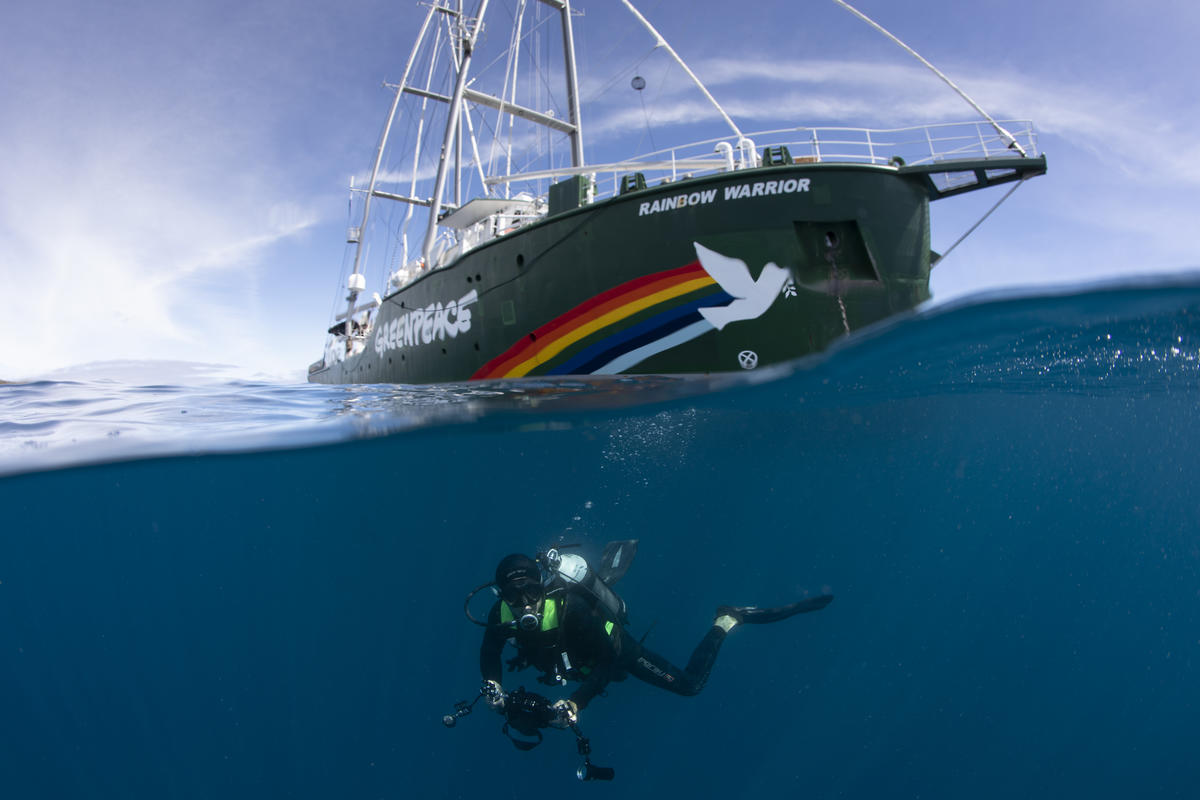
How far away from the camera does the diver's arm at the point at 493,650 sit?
508 cm

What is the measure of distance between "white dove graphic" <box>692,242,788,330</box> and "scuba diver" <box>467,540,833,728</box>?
15.7ft

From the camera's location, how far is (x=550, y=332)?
10172mm

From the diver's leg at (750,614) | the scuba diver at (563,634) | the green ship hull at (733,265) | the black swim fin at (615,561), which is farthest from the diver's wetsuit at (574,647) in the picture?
the green ship hull at (733,265)

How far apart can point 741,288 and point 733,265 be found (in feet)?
1.29

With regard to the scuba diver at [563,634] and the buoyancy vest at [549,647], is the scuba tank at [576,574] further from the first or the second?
the buoyancy vest at [549,647]

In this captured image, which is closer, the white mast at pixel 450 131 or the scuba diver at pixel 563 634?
the scuba diver at pixel 563 634

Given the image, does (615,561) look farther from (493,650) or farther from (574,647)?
(493,650)

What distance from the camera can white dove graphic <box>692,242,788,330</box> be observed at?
8828mm

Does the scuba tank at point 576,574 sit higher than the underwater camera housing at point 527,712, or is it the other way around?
the scuba tank at point 576,574

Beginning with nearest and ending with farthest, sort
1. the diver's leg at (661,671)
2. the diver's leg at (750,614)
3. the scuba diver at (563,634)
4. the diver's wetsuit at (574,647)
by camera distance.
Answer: the scuba diver at (563,634) < the diver's wetsuit at (574,647) < the diver's leg at (661,671) < the diver's leg at (750,614)

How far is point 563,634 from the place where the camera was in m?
5.34

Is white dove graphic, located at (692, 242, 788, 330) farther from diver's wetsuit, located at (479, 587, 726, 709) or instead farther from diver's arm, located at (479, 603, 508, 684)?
diver's arm, located at (479, 603, 508, 684)

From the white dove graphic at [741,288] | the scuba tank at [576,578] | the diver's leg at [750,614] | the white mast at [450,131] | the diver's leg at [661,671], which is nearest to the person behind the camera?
the scuba tank at [576,578]

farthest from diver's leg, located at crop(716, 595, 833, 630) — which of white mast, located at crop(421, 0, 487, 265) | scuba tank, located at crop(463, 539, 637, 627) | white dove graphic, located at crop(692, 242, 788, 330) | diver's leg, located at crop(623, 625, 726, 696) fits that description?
white mast, located at crop(421, 0, 487, 265)
